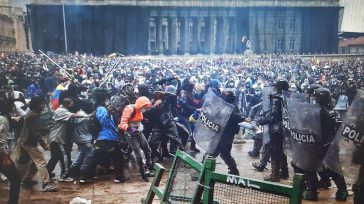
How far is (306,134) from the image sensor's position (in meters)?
5.09

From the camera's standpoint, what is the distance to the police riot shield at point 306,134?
5.04 m

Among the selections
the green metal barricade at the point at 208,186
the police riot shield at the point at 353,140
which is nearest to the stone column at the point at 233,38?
the police riot shield at the point at 353,140

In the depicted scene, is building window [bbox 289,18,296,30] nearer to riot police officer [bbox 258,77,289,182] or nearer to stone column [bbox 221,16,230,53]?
stone column [bbox 221,16,230,53]

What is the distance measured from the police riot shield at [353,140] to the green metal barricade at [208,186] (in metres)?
1.18

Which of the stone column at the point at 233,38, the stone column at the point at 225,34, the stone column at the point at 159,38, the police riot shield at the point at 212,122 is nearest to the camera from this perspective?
the police riot shield at the point at 212,122

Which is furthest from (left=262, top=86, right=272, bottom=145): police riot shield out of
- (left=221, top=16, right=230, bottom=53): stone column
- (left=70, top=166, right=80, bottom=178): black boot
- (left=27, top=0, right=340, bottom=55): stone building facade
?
(left=221, top=16, right=230, bottom=53): stone column

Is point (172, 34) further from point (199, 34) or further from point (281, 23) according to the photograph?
point (281, 23)

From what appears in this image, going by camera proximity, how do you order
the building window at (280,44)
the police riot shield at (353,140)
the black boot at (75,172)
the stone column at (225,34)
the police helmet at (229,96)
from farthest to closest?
the building window at (280,44) < the stone column at (225,34) < the black boot at (75,172) < the police helmet at (229,96) < the police riot shield at (353,140)

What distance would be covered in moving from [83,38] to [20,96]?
41256 mm

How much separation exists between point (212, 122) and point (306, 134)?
57.4 inches

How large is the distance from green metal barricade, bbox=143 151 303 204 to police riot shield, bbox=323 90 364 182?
1176 millimetres

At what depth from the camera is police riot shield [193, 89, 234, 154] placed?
18.8 feet

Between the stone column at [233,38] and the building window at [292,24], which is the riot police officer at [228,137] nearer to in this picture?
the stone column at [233,38]

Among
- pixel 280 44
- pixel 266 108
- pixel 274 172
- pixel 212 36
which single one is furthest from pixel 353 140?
pixel 280 44
